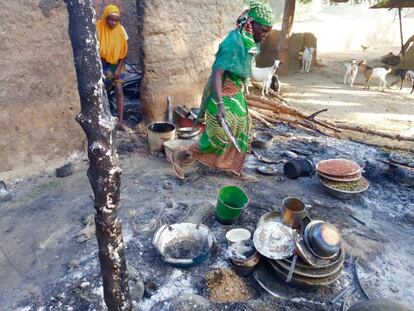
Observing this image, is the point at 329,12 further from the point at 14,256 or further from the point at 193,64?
the point at 14,256

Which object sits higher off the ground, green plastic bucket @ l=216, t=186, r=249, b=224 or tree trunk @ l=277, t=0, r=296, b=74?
tree trunk @ l=277, t=0, r=296, b=74

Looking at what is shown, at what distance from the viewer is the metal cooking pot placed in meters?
2.54

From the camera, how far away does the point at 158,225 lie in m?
3.31

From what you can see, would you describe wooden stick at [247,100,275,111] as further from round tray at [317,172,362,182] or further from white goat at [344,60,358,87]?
white goat at [344,60,358,87]

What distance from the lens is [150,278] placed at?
8.92 ft

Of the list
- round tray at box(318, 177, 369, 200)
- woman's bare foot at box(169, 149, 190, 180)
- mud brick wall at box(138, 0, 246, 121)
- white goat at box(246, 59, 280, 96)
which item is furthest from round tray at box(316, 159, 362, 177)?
white goat at box(246, 59, 280, 96)

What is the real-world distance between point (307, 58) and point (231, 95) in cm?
889

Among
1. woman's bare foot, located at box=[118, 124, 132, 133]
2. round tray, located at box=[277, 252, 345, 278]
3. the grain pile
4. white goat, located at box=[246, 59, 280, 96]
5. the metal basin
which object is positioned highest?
white goat, located at box=[246, 59, 280, 96]

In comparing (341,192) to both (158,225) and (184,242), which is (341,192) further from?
(158,225)

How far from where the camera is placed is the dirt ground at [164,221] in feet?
8.52

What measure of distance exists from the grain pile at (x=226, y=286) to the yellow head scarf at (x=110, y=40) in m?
3.48

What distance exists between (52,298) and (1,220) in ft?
4.47

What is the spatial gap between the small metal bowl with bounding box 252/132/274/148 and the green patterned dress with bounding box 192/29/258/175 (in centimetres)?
124

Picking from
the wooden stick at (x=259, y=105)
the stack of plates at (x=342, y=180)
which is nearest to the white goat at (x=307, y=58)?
the wooden stick at (x=259, y=105)
